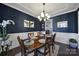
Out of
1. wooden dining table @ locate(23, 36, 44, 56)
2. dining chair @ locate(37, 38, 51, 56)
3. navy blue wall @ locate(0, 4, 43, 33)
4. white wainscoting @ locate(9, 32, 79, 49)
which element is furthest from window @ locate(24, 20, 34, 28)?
dining chair @ locate(37, 38, 51, 56)

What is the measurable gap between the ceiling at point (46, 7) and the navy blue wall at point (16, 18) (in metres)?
0.08

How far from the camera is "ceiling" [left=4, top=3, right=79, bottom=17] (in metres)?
1.61

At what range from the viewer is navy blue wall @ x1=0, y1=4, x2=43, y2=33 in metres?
1.58

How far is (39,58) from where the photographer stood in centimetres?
162

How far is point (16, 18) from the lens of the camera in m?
1.64

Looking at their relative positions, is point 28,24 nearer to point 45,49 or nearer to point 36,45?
point 36,45

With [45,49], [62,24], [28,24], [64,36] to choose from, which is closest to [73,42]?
[64,36]

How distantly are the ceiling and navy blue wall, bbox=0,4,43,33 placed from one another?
3.3 inches

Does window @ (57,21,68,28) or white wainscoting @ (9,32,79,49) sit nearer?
white wainscoting @ (9,32,79,49)

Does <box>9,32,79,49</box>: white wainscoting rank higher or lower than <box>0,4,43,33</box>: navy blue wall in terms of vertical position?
lower

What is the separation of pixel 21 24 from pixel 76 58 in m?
1.30

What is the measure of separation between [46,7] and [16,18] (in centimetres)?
64

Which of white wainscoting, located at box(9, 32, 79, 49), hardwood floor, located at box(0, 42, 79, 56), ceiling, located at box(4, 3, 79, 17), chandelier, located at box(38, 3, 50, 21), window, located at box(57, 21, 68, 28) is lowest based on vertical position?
hardwood floor, located at box(0, 42, 79, 56)

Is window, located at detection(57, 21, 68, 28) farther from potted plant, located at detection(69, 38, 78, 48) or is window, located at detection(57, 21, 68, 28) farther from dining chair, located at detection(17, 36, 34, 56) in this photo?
dining chair, located at detection(17, 36, 34, 56)
